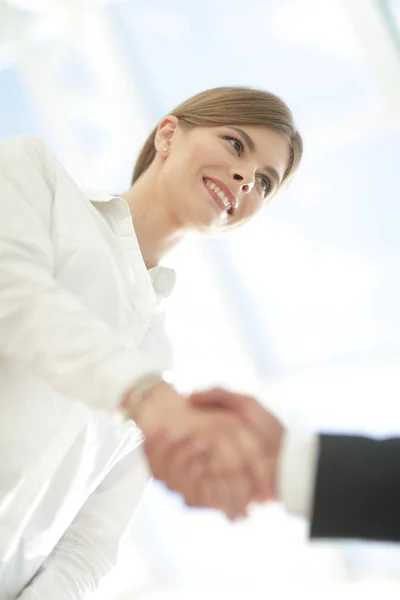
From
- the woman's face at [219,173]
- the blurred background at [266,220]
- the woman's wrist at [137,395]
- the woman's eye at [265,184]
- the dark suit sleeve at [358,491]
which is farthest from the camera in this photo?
the blurred background at [266,220]

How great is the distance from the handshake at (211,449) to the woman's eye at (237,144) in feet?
2.58

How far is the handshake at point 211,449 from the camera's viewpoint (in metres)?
0.69

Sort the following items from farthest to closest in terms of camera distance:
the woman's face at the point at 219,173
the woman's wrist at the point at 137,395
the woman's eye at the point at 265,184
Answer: the woman's eye at the point at 265,184
the woman's face at the point at 219,173
the woman's wrist at the point at 137,395

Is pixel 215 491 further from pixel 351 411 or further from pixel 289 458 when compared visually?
pixel 351 411

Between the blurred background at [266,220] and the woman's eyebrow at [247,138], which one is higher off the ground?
the woman's eyebrow at [247,138]

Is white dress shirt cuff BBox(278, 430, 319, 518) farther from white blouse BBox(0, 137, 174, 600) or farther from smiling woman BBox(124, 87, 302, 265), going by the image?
smiling woman BBox(124, 87, 302, 265)

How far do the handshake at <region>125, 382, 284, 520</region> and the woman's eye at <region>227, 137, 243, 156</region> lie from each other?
2.58 ft

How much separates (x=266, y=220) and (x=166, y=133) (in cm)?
204

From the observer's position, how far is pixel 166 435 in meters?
0.70

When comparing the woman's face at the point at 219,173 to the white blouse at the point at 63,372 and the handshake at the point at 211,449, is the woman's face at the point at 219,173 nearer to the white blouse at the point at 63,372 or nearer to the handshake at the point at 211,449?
the white blouse at the point at 63,372

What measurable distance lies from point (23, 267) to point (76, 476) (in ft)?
1.39

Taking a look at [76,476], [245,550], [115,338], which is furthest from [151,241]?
[245,550]

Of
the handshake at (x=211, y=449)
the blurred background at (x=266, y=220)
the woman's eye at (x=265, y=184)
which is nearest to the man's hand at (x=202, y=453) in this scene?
the handshake at (x=211, y=449)

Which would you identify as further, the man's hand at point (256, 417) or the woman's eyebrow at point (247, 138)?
the woman's eyebrow at point (247, 138)
